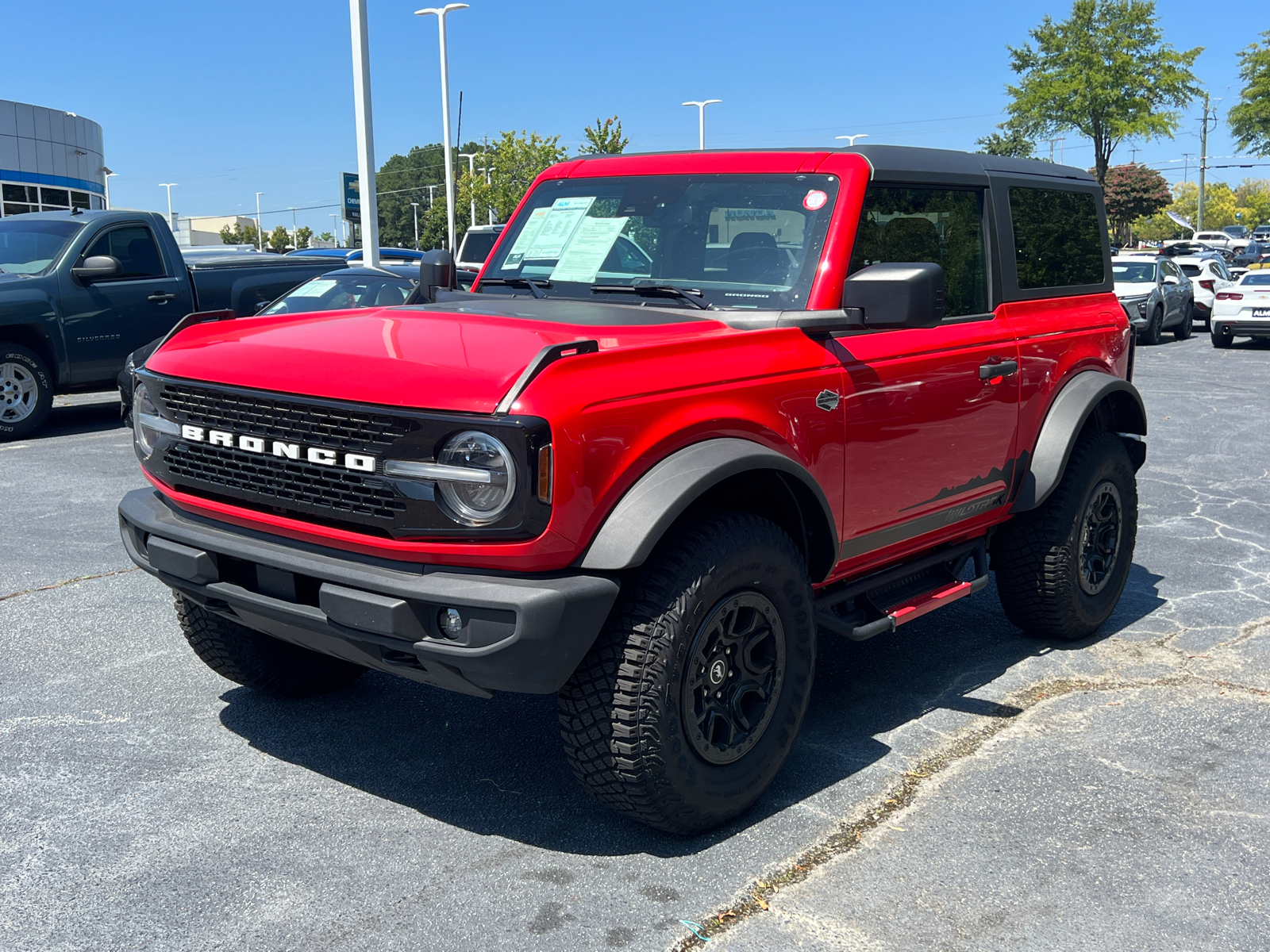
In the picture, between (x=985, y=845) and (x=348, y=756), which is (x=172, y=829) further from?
(x=985, y=845)

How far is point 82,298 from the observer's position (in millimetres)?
11031

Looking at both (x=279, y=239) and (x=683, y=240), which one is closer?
(x=683, y=240)

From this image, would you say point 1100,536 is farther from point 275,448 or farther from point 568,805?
point 275,448

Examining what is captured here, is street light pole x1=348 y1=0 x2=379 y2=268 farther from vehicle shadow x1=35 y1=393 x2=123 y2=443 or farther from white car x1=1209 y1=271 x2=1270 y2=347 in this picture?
white car x1=1209 y1=271 x2=1270 y2=347

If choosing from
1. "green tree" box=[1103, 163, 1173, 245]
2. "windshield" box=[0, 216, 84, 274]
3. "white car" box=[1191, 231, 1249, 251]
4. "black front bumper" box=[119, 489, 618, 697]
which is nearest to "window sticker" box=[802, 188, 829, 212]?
"black front bumper" box=[119, 489, 618, 697]

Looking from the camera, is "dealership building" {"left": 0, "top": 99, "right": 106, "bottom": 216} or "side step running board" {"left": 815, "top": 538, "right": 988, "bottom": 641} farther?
"dealership building" {"left": 0, "top": 99, "right": 106, "bottom": 216}

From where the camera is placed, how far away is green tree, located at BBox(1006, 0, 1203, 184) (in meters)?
41.3

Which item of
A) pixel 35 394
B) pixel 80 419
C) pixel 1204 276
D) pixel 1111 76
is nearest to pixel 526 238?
pixel 35 394

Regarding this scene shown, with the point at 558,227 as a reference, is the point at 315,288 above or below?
below

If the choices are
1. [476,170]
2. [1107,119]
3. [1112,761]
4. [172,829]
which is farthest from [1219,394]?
[476,170]

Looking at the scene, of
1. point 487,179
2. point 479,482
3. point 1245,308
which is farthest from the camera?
point 487,179

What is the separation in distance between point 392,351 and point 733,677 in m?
1.35

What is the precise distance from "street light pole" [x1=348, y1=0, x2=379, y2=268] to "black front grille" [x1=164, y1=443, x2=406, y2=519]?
13201 mm

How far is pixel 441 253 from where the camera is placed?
4.91 metres
